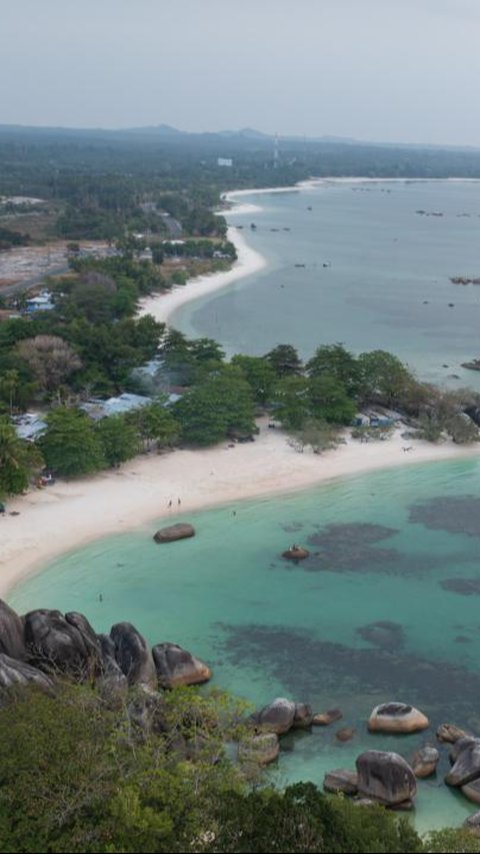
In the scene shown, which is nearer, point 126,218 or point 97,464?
point 97,464

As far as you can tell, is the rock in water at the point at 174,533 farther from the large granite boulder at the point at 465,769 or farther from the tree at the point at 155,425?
the large granite boulder at the point at 465,769

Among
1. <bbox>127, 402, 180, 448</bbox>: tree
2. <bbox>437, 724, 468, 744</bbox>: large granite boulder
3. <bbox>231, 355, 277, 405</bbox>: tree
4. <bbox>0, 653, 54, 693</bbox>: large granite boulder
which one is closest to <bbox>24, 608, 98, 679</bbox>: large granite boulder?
<bbox>0, 653, 54, 693</bbox>: large granite boulder

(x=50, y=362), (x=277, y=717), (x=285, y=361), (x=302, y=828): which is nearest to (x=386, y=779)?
(x=277, y=717)

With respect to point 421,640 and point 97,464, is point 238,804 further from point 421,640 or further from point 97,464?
point 97,464

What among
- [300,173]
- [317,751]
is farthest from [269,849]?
[300,173]

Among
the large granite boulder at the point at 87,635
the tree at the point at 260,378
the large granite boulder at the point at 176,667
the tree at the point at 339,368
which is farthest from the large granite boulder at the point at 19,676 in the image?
the tree at the point at 339,368

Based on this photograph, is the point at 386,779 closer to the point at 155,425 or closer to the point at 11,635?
the point at 11,635
